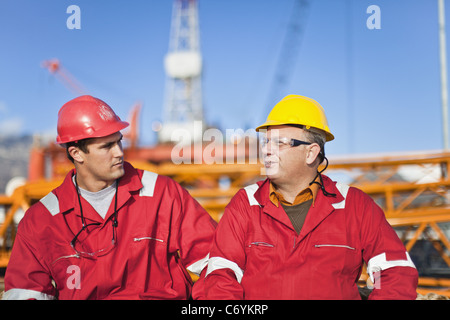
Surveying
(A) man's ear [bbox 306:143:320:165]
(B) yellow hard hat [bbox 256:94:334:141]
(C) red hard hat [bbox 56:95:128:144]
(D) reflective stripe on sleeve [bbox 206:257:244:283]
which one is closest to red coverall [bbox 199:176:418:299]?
(D) reflective stripe on sleeve [bbox 206:257:244:283]

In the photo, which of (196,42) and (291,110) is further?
(196,42)

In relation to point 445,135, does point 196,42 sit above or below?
above


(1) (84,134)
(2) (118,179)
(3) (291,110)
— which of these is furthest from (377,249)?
(1) (84,134)

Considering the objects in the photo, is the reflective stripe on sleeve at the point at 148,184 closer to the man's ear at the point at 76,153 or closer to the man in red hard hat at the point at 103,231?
the man in red hard hat at the point at 103,231

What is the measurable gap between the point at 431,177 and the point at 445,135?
804 cm

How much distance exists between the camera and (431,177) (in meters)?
7.33

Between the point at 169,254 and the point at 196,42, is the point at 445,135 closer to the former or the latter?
the point at 169,254

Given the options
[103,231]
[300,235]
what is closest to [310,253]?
[300,235]

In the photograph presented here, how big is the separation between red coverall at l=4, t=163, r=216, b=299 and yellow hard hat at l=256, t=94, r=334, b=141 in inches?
35.1

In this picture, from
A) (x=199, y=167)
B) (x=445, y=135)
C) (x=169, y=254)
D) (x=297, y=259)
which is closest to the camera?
(x=297, y=259)

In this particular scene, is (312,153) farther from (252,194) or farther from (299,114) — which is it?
(252,194)

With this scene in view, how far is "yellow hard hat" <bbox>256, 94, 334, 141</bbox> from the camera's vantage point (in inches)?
102

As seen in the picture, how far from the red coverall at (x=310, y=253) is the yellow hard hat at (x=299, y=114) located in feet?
1.62

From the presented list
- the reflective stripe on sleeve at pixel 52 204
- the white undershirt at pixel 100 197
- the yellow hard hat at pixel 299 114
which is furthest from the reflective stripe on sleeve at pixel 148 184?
the yellow hard hat at pixel 299 114
